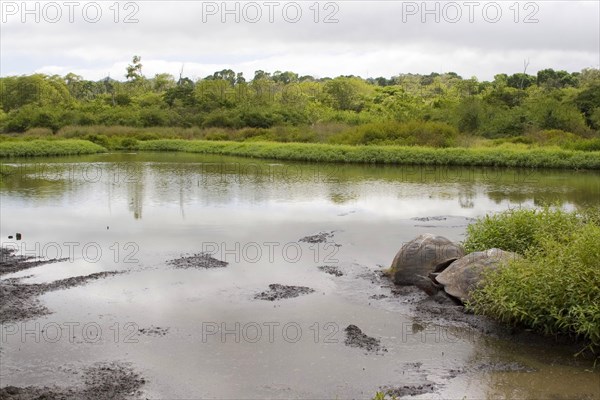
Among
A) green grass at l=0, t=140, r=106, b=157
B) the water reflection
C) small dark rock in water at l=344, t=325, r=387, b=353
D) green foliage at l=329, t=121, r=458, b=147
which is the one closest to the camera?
→ small dark rock in water at l=344, t=325, r=387, b=353

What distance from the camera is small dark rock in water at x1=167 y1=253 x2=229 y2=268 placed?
33.7ft

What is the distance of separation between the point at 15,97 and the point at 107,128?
792 inches

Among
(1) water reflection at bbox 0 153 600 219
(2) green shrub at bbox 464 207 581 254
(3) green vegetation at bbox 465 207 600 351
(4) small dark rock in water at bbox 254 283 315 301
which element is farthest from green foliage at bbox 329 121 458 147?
(3) green vegetation at bbox 465 207 600 351

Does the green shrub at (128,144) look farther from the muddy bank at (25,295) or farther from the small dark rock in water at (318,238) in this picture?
the muddy bank at (25,295)

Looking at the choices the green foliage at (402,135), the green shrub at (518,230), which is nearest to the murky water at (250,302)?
the green shrub at (518,230)

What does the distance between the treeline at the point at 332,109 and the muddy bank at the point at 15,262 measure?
2466cm

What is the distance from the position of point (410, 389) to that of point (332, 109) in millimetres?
50052

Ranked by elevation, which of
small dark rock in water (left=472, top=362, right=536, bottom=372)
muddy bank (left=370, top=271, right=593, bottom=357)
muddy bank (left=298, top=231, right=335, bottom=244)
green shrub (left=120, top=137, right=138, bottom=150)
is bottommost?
small dark rock in water (left=472, top=362, right=536, bottom=372)

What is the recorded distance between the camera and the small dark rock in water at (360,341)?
699cm

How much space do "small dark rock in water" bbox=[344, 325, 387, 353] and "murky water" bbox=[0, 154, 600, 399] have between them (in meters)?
0.13

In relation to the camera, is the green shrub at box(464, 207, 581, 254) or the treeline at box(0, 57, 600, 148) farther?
the treeline at box(0, 57, 600, 148)

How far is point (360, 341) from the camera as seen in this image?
716cm

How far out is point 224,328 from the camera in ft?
24.9

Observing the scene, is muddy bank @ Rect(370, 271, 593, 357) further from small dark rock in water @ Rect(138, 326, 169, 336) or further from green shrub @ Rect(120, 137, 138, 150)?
green shrub @ Rect(120, 137, 138, 150)
